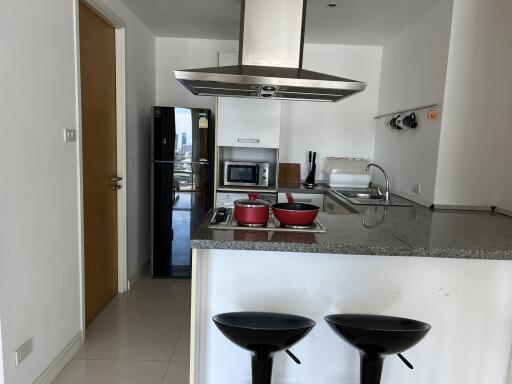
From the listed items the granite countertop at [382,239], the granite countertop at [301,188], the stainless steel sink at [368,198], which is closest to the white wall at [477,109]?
the stainless steel sink at [368,198]

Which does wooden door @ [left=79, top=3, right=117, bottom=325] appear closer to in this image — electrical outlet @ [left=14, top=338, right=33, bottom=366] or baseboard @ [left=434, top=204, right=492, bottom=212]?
electrical outlet @ [left=14, top=338, right=33, bottom=366]

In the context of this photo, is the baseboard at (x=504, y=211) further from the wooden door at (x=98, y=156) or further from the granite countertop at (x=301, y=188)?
the wooden door at (x=98, y=156)

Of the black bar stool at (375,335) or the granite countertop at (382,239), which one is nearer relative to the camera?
Answer: the black bar stool at (375,335)

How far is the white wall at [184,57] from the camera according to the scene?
3.98 metres

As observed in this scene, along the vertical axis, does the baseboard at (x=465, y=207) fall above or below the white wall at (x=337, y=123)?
below

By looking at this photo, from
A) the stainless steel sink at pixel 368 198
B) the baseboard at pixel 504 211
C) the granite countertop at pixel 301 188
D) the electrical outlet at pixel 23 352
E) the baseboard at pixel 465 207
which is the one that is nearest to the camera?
the electrical outlet at pixel 23 352

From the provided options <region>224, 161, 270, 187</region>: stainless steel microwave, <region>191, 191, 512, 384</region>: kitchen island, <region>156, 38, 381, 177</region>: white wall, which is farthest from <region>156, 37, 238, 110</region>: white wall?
<region>191, 191, 512, 384</region>: kitchen island

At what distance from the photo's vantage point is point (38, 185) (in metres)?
1.93

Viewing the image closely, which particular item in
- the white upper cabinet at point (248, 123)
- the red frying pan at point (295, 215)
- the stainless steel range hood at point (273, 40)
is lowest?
the red frying pan at point (295, 215)

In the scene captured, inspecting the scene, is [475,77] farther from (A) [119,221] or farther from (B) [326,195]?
(A) [119,221]

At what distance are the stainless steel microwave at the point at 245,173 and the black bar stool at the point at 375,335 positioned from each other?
2.21 meters

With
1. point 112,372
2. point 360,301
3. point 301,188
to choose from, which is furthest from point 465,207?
point 112,372

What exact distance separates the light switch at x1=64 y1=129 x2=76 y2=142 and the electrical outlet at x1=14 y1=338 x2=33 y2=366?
3.60 feet

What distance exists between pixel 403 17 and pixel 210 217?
2.44 meters
